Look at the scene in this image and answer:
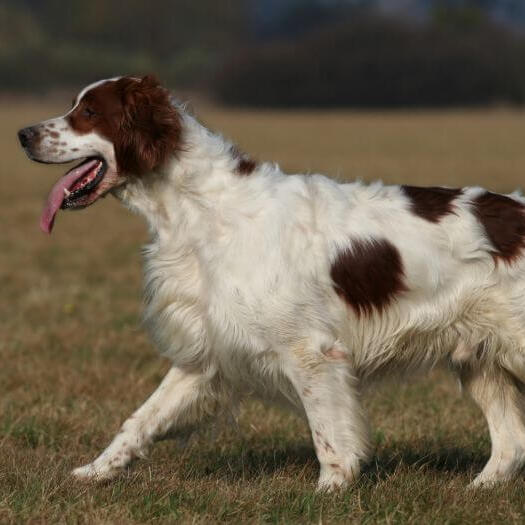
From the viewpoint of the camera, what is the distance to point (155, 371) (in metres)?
7.63

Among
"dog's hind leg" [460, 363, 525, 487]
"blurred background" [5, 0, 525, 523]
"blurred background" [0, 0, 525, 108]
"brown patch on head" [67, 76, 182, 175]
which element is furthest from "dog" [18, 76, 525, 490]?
"blurred background" [0, 0, 525, 108]

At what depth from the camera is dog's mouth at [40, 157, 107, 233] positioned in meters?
4.88

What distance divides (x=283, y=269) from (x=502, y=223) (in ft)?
3.34

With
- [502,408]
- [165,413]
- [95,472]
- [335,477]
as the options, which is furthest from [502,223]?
[95,472]

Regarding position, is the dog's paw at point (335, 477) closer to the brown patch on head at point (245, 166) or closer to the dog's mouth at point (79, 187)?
the brown patch on head at point (245, 166)

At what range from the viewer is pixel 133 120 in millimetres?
4781

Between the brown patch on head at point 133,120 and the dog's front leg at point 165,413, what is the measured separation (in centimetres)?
96

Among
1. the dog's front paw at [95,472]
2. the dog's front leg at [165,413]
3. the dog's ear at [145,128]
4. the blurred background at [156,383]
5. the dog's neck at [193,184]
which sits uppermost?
the dog's ear at [145,128]

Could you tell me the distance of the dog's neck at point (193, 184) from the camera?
489 cm

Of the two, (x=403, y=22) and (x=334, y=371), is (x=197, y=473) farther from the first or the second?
(x=403, y=22)

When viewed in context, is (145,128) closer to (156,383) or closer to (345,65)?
(156,383)

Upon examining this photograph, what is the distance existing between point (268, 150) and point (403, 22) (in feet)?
153

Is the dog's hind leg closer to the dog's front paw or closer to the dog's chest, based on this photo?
the dog's chest

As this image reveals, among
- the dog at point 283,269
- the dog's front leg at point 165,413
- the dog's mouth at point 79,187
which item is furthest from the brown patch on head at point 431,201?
the dog's mouth at point 79,187
